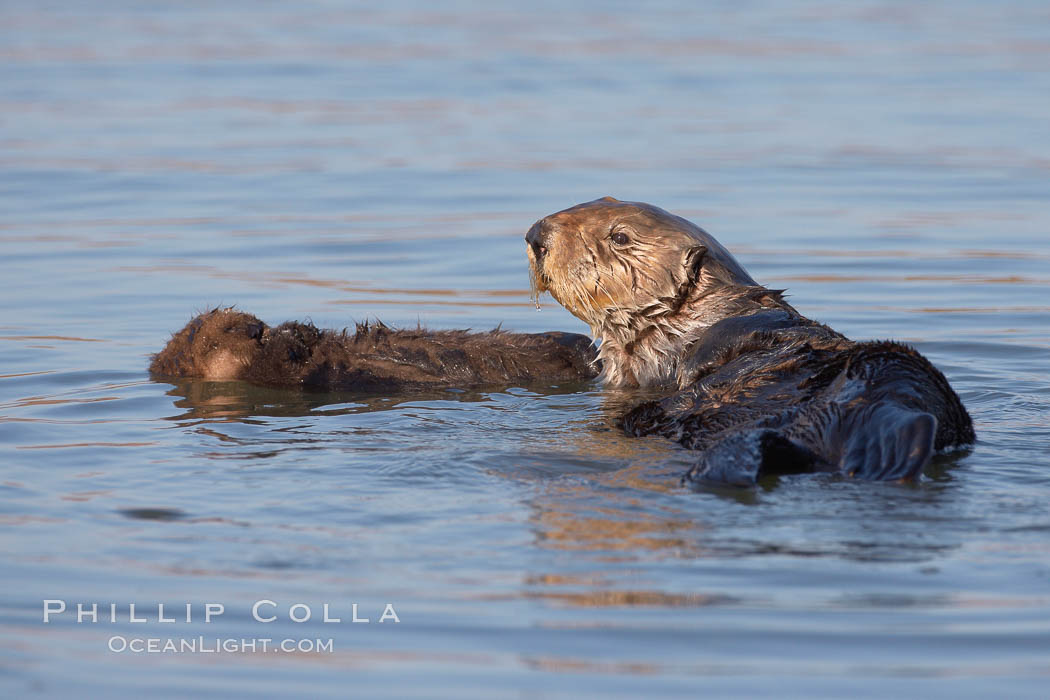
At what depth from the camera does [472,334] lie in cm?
702

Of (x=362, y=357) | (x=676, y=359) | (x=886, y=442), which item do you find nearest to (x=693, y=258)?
(x=676, y=359)

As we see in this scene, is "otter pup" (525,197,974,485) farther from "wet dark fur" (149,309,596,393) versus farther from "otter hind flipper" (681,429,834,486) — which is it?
"wet dark fur" (149,309,596,393)

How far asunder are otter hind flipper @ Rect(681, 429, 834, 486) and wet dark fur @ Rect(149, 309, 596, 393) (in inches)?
83.4

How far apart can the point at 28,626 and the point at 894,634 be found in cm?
224

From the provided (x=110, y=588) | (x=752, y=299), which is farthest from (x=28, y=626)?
(x=752, y=299)

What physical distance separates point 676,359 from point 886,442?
72.2 inches

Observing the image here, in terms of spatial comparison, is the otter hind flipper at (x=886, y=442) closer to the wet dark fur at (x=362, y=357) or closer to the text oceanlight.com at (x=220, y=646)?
the text oceanlight.com at (x=220, y=646)

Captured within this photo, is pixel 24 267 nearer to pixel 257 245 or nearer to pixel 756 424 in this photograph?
pixel 257 245

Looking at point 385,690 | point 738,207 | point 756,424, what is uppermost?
point 738,207

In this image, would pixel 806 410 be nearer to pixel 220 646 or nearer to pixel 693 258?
pixel 693 258

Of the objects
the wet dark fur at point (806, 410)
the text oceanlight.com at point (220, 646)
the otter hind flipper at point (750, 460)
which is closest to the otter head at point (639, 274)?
the wet dark fur at point (806, 410)

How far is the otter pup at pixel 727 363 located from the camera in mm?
4473

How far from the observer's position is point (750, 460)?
438 cm

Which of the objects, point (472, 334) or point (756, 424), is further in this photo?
point (472, 334)
